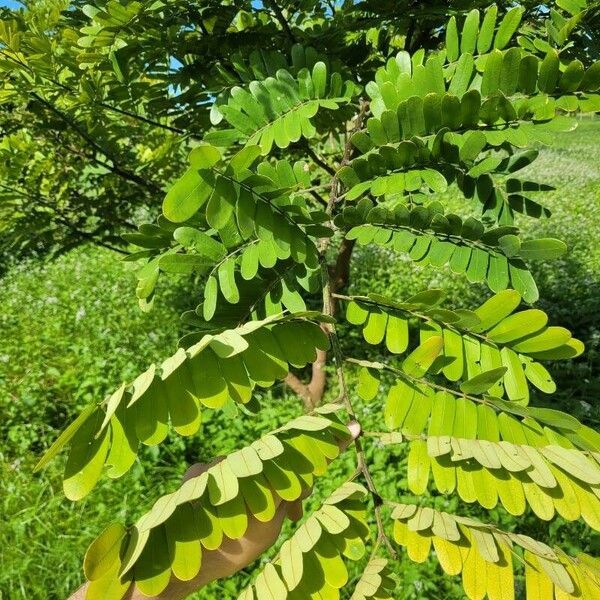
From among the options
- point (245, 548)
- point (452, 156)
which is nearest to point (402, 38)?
point (452, 156)

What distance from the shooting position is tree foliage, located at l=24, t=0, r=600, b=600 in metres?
0.60

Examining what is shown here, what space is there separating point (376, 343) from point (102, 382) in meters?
2.75

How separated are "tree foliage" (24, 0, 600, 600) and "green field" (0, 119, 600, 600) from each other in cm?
90

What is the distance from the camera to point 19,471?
2.74 m

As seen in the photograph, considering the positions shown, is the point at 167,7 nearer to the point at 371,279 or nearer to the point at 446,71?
the point at 446,71

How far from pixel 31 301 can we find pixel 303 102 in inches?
160

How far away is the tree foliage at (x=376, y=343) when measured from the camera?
1.97 feet

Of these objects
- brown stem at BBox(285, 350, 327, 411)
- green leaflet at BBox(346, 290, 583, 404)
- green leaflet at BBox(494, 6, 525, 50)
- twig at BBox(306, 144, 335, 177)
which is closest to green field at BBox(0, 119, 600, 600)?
brown stem at BBox(285, 350, 327, 411)

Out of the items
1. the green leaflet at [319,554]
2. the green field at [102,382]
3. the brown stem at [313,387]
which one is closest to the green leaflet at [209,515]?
the green leaflet at [319,554]

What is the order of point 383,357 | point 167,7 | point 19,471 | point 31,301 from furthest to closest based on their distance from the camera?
point 31,301 < point 383,357 < point 19,471 < point 167,7

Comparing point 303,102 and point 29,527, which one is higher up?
point 303,102

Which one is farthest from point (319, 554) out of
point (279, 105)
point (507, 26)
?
point (507, 26)

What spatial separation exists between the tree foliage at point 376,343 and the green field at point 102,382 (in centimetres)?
90

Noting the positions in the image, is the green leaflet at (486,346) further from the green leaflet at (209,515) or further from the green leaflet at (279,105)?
the green leaflet at (279,105)
